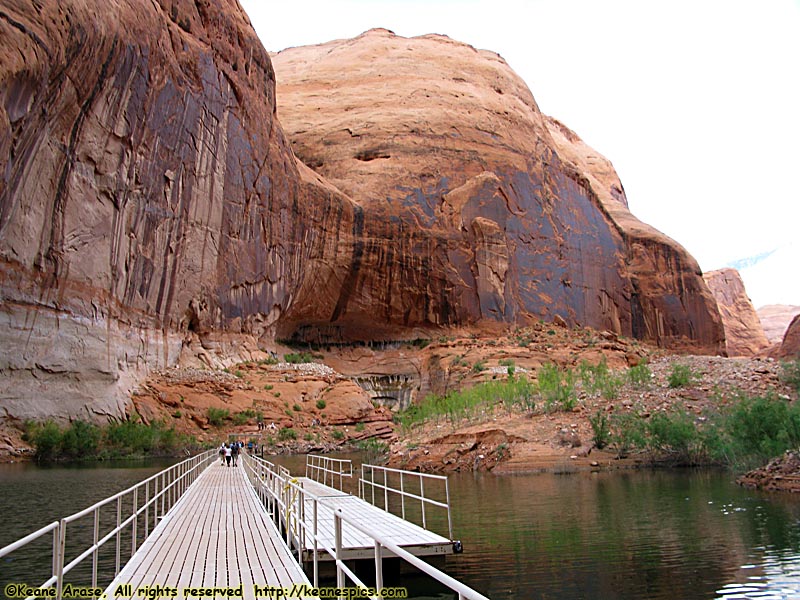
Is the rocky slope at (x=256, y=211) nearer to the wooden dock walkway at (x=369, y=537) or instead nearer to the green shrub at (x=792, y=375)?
the wooden dock walkway at (x=369, y=537)

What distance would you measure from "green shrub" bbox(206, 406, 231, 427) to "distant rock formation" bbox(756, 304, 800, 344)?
12244 cm

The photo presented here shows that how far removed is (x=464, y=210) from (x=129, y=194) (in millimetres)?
30385

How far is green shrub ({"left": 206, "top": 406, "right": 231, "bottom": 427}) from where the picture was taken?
38.8m

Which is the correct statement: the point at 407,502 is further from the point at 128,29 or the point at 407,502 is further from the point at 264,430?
the point at 128,29

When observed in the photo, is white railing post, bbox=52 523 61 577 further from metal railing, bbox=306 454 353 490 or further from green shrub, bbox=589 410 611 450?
green shrub, bbox=589 410 611 450

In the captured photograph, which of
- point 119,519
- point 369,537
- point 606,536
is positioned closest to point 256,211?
point 606,536

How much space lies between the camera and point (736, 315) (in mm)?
115375

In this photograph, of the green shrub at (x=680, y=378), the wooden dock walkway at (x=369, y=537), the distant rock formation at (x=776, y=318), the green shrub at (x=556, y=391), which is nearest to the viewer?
the wooden dock walkway at (x=369, y=537)

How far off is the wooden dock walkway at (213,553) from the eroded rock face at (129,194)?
1734 cm

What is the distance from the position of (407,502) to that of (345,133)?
48.8 m

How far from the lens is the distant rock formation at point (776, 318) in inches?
5684

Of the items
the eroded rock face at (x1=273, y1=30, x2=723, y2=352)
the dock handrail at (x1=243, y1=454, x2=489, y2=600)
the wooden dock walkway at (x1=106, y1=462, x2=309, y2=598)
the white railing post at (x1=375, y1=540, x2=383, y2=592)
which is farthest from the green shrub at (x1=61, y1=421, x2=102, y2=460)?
the white railing post at (x1=375, y1=540, x2=383, y2=592)

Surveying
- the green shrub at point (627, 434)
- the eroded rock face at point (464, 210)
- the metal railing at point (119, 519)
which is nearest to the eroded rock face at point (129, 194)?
the metal railing at point (119, 519)

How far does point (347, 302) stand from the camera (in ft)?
188
